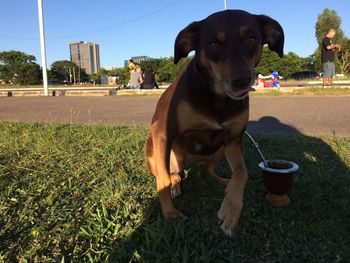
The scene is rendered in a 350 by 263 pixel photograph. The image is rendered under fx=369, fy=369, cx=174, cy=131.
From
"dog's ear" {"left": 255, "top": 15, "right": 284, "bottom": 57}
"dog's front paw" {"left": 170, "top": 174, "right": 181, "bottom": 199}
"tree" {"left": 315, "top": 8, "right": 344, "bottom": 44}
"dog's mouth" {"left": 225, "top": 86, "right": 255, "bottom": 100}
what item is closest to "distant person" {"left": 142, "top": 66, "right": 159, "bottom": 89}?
"dog's front paw" {"left": 170, "top": 174, "right": 181, "bottom": 199}

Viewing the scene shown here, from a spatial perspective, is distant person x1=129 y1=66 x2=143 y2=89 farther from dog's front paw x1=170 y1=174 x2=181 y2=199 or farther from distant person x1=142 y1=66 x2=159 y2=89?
dog's front paw x1=170 y1=174 x2=181 y2=199

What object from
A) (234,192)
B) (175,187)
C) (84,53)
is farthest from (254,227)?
(84,53)

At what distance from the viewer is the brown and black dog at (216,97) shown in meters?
2.31

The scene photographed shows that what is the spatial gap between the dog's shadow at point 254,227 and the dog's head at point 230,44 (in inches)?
34.2

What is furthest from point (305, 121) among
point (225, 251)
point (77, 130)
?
point (225, 251)

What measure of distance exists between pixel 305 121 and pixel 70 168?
4376 millimetres

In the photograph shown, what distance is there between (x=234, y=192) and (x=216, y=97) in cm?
67

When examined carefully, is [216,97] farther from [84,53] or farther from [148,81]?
[84,53]

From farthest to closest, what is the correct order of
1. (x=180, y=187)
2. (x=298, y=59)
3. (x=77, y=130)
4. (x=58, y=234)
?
(x=298, y=59), (x=77, y=130), (x=180, y=187), (x=58, y=234)

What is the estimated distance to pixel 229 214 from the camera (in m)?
2.44

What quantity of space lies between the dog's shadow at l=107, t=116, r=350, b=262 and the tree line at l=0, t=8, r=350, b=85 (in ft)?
75.8

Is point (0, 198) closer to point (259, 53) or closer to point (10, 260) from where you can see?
point (10, 260)

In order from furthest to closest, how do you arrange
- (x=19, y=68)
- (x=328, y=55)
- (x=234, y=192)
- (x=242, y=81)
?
(x=19, y=68)
(x=328, y=55)
(x=234, y=192)
(x=242, y=81)

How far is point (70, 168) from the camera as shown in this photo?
3.61 metres
